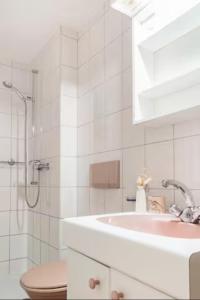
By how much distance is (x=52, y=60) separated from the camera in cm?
227

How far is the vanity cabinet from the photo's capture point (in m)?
0.68

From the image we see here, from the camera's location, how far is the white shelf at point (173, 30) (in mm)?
1126

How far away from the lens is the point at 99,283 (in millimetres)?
812

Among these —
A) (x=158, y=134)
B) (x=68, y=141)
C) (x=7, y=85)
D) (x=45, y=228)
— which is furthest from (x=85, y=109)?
(x=45, y=228)

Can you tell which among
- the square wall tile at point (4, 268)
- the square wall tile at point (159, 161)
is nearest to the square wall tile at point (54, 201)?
the square wall tile at point (4, 268)

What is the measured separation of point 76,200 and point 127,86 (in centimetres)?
96

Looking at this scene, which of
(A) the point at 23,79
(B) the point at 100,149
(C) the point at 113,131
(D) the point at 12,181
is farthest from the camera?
(A) the point at 23,79

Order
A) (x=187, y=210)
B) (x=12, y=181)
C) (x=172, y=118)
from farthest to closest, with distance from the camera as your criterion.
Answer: (x=12, y=181)
(x=172, y=118)
(x=187, y=210)

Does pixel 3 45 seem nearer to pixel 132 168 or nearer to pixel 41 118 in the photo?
pixel 41 118

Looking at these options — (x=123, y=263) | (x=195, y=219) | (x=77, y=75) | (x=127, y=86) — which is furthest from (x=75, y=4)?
(x=123, y=263)

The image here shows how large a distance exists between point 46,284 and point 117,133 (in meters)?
0.92

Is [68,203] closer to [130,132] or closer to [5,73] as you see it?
[130,132]

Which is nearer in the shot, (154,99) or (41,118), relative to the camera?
(154,99)

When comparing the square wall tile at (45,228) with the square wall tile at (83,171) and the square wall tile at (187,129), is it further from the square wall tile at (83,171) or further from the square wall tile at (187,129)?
the square wall tile at (187,129)
